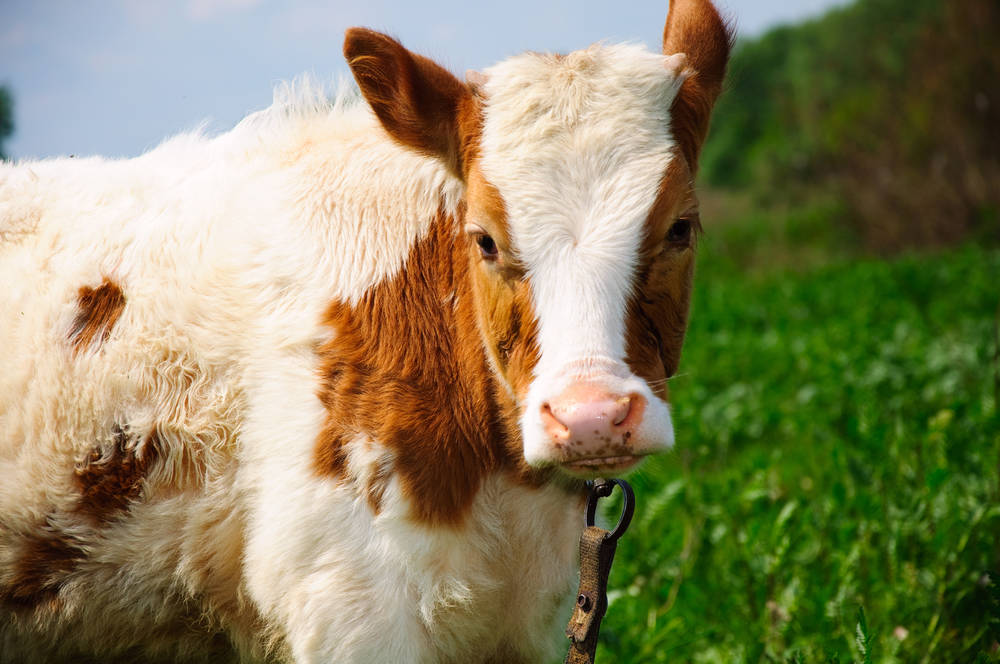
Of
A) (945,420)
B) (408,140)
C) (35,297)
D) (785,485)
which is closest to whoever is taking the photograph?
(408,140)

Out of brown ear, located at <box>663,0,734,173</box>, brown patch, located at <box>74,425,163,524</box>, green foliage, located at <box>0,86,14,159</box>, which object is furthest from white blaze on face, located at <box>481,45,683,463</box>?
green foliage, located at <box>0,86,14,159</box>

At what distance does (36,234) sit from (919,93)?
26.1m

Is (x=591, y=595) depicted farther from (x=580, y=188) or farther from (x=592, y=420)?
(x=580, y=188)

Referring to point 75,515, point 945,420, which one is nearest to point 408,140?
point 75,515

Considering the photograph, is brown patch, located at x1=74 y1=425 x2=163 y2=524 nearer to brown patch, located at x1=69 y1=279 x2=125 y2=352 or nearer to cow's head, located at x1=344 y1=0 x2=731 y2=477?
brown patch, located at x1=69 y1=279 x2=125 y2=352

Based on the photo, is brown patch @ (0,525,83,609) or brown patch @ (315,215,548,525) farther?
brown patch @ (0,525,83,609)

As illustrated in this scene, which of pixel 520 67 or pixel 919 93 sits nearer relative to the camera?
pixel 520 67

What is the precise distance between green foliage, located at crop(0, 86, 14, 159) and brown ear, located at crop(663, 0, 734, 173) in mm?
2786

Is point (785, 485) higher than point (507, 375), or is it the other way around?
point (507, 375)

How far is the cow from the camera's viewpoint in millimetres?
2621

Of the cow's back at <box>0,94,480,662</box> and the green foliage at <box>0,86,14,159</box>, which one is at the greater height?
the green foliage at <box>0,86,14,159</box>

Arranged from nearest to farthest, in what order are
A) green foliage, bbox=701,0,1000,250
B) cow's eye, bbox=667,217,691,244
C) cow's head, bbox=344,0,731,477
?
cow's head, bbox=344,0,731,477 < cow's eye, bbox=667,217,691,244 < green foliage, bbox=701,0,1000,250

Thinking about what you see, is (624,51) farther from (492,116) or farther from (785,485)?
(785,485)

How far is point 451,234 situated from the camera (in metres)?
2.94
